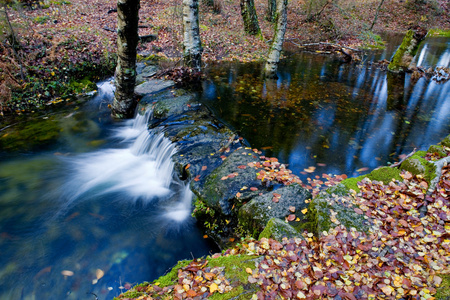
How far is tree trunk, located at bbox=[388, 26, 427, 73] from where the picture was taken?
1214 cm

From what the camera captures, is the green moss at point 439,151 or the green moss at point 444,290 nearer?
the green moss at point 444,290

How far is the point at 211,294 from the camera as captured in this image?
2590mm

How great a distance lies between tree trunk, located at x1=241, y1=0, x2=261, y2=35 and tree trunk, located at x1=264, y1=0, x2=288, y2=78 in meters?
7.28

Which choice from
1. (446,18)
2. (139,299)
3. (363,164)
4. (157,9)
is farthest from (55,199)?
(446,18)

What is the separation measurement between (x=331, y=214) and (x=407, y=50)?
1350cm

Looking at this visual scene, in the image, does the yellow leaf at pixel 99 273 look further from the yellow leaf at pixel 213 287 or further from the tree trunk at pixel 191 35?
the tree trunk at pixel 191 35

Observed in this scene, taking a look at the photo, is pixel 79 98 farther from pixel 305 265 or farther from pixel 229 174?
pixel 305 265

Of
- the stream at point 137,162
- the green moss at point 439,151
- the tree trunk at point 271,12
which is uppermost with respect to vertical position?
the tree trunk at point 271,12

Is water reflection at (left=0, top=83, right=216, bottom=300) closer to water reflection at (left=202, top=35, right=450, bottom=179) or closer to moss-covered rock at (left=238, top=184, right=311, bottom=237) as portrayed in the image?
moss-covered rock at (left=238, top=184, right=311, bottom=237)

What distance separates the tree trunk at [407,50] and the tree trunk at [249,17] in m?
8.50

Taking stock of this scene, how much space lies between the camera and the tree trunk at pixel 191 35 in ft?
28.9

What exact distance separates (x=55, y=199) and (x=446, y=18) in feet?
149

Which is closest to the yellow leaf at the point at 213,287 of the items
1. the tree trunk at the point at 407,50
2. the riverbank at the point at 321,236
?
the riverbank at the point at 321,236

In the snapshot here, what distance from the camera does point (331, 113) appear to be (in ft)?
27.3
